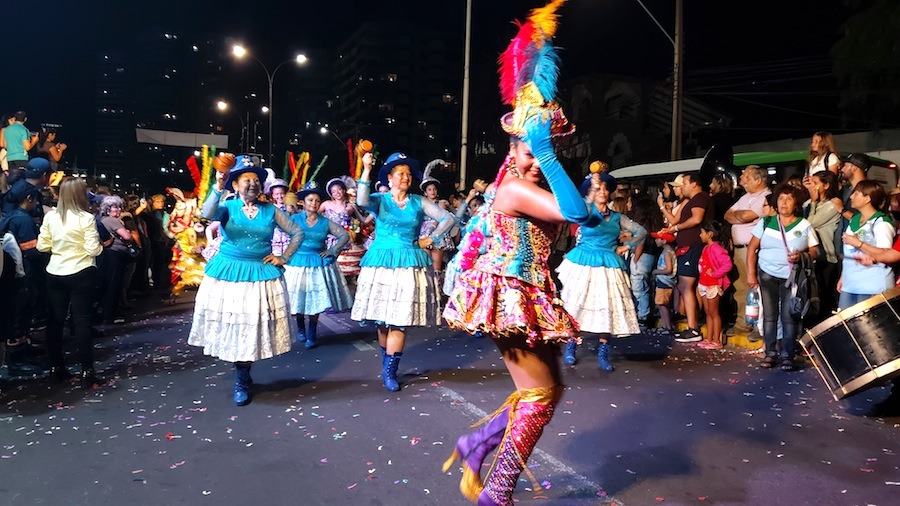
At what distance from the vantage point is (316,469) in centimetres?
409

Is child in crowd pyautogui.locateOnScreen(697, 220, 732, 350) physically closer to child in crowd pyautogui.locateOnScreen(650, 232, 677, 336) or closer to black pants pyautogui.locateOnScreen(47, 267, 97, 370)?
child in crowd pyautogui.locateOnScreen(650, 232, 677, 336)

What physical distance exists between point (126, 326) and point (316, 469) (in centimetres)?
652

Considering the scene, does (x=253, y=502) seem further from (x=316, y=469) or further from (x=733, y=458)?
(x=733, y=458)

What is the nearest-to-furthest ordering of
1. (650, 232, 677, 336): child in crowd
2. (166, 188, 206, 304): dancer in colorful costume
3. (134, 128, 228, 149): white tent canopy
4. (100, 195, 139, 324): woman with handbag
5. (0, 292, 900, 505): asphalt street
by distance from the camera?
(0, 292, 900, 505): asphalt street, (650, 232, 677, 336): child in crowd, (100, 195, 139, 324): woman with handbag, (166, 188, 206, 304): dancer in colorful costume, (134, 128, 228, 149): white tent canopy

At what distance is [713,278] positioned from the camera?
26.8 feet

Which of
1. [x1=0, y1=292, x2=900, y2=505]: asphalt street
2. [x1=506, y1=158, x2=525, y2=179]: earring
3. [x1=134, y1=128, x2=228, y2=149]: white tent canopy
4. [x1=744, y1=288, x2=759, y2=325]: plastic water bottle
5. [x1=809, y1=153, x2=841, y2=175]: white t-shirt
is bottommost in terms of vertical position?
[x1=0, y1=292, x2=900, y2=505]: asphalt street

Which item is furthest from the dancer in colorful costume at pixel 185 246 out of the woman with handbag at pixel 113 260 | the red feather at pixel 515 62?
the red feather at pixel 515 62

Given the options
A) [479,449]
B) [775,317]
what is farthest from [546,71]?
[775,317]

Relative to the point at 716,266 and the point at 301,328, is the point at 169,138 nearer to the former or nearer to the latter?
the point at 301,328

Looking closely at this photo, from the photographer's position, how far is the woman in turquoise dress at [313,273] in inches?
318

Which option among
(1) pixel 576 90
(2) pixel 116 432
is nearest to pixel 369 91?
(1) pixel 576 90

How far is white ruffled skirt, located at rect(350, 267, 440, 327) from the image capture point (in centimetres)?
614

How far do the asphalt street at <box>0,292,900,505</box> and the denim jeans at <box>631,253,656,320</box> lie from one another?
7.31 ft

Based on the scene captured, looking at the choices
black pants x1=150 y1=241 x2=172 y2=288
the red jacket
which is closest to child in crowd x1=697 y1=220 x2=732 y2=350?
the red jacket
